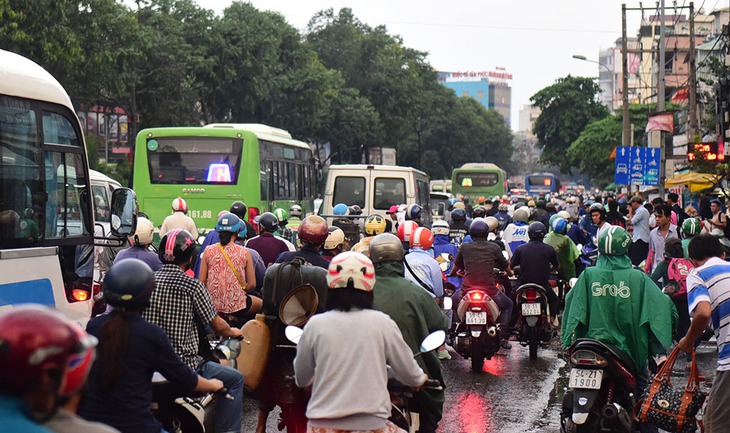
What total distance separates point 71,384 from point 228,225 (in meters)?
6.79

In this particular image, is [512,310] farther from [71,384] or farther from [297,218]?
[71,384]

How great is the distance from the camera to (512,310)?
12.9m

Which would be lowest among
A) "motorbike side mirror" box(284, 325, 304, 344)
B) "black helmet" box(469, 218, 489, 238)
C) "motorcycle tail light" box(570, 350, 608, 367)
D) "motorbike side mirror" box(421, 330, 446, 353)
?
"motorcycle tail light" box(570, 350, 608, 367)

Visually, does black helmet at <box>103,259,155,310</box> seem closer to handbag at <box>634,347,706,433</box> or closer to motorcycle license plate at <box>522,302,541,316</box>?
handbag at <box>634,347,706,433</box>

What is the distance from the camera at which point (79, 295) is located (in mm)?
9125

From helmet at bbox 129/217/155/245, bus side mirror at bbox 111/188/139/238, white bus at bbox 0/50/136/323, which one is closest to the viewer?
white bus at bbox 0/50/136/323

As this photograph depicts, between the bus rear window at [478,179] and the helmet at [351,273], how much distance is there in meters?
50.8

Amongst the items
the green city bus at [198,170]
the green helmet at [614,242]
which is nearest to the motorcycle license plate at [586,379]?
the green helmet at [614,242]

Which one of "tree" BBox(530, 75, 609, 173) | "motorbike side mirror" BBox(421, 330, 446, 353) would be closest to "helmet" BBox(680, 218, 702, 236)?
"motorbike side mirror" BBox(421, 330, 446, 353)

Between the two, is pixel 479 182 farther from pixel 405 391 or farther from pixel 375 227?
pixel 405 391

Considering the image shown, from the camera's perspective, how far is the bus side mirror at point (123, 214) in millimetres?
9687

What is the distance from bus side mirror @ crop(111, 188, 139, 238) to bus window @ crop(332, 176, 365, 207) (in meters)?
13.9

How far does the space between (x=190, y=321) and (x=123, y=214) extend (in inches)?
137

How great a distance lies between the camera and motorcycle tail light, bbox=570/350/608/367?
752 cm
